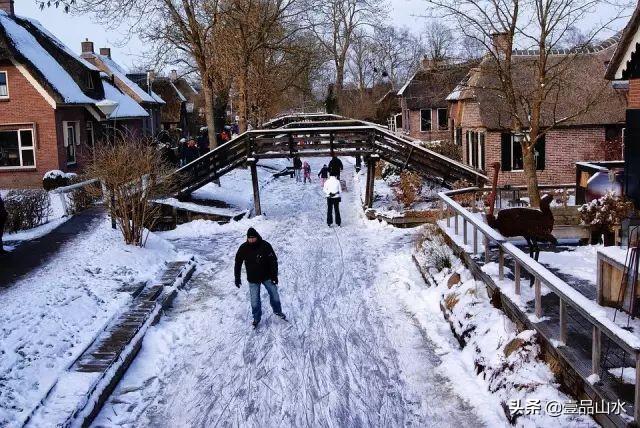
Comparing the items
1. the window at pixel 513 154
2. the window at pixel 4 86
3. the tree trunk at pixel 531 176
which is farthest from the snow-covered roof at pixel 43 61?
the tree trunk at pixel 531 176

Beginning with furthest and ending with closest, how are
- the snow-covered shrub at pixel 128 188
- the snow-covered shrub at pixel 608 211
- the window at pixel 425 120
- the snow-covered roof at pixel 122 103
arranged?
the window at pixel 425 120, the snow-covered roof at pixel 122 103, the snow-covered shrub at pixel 128 188, the snow-covered shrub at pixel 608 211

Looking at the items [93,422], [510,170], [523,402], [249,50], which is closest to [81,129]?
[249,50]

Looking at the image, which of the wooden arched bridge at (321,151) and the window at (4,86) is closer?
the wooden arched bridge at (321,151)

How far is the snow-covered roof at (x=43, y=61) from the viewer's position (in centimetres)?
2825

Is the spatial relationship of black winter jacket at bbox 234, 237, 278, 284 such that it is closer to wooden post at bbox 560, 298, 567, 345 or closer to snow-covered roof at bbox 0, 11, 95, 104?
wooden post at bbox 560, 298, 567, 345

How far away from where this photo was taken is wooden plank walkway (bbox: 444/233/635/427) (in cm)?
622

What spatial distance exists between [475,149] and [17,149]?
59.4 ft

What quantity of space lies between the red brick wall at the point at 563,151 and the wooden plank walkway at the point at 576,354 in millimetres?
15620

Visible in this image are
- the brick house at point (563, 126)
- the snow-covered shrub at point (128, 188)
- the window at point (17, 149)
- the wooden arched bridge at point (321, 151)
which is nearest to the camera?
the snow-covered shrub at point (128, 188)

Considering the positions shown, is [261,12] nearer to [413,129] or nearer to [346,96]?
[413,129]

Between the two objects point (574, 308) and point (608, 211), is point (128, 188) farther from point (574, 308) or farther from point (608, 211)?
point (574, 308)

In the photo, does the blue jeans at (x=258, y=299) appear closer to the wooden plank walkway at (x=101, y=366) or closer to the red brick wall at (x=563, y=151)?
the wooden plank walkway at (x=101, y=366)

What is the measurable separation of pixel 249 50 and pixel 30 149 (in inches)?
471

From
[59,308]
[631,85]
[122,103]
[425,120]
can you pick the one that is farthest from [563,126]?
[425,120]
